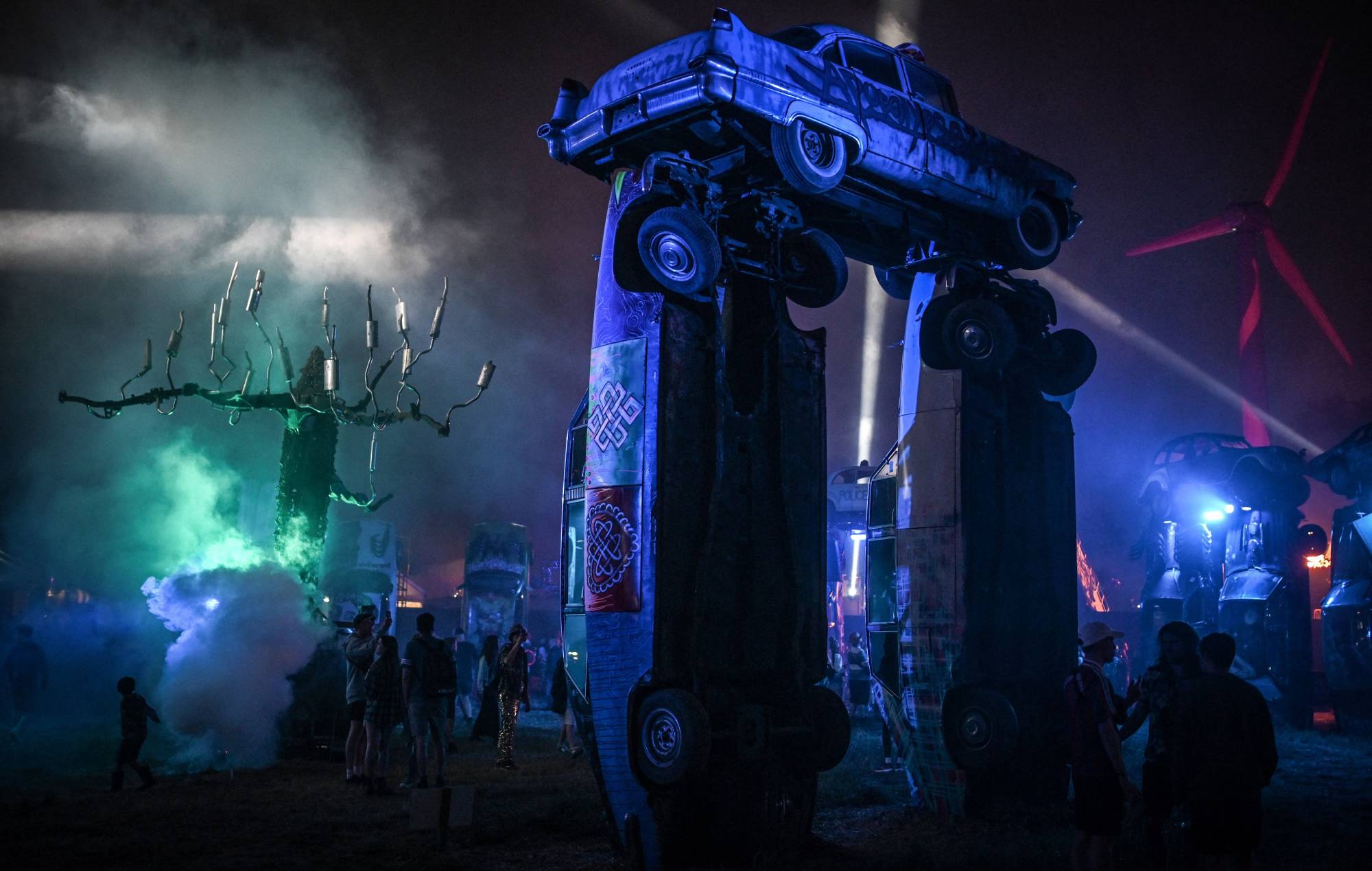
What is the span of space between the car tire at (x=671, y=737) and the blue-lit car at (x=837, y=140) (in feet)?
17.8

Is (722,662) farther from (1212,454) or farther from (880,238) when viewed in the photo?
(1212,454)

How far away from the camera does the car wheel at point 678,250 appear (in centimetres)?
866

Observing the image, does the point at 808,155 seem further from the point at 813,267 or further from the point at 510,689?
the point at 510,689

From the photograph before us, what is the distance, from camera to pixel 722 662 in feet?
29.1

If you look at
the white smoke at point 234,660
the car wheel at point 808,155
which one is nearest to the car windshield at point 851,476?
the white smoke at point 234,660

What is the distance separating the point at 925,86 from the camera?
39.3 feet

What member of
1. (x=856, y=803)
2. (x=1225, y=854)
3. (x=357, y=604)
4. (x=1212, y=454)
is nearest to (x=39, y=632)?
(x=357, y=604)

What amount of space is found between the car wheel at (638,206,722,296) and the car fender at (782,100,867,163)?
5.58 feet

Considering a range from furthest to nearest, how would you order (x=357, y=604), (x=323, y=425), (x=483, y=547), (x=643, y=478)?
(x=483, y=547), (x=357, y=604), (x=323, y=425), (x=643, y=478)

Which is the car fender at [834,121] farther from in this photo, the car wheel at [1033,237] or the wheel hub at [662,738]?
the wheel hub at [662,738]

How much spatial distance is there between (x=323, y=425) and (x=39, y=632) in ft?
38.4

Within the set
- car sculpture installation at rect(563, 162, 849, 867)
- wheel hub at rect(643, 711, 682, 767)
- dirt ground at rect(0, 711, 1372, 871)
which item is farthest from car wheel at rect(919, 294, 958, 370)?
wheel hub at rect(643, 711, 682, 767)

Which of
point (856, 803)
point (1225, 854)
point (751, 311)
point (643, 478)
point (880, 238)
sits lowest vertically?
point (856, 803)

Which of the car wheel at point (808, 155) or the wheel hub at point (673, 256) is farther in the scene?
the car wheel at point (808, 155)
